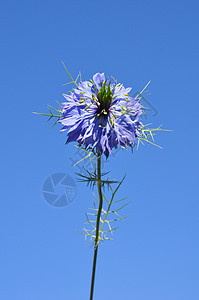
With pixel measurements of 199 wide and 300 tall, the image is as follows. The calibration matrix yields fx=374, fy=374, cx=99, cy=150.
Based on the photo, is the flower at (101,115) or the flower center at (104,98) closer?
the flower at (101,115)

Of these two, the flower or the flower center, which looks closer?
the flower

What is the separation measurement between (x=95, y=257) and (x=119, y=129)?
0.83 m

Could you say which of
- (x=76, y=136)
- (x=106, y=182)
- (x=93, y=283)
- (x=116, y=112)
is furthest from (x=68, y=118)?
(x=93, y=283)

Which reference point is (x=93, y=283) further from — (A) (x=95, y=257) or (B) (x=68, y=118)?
(B) (x=68, y=118)

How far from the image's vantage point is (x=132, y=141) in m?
2.38

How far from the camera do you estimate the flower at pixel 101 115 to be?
232 centimetres

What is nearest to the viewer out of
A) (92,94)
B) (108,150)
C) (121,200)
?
(108,150)

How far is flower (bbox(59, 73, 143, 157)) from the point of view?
2.32 meters

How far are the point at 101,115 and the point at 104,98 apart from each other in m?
0.12

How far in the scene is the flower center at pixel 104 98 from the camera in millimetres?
2463

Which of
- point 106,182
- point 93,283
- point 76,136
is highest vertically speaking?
point 76,136

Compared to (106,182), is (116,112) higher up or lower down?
higher up

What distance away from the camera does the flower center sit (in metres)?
2.46

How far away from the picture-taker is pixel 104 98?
8.10 feet
